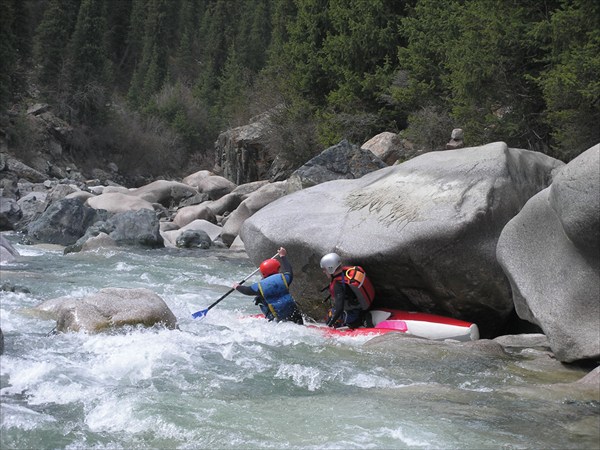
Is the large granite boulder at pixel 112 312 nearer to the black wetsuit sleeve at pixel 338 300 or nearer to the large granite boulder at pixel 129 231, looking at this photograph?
the black wetsuit sleeve at pixel 338 300

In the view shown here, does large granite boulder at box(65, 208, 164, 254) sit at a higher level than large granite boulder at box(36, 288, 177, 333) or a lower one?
lower

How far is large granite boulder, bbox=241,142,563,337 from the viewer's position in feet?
24.2

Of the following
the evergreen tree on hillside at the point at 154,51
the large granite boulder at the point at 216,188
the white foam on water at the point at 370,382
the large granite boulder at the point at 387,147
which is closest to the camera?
the white foam on water at the point at 370,382

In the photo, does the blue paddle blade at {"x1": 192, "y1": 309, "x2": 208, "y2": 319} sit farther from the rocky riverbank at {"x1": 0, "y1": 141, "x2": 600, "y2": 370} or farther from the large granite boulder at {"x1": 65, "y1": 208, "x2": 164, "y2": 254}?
the large granite boulder at {"x1": 65, "y1": 208, "x2": 164, "y2": 254}

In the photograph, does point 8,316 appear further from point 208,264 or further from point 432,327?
point 208,264

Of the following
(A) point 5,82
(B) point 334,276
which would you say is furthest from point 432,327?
(A) point 5,82

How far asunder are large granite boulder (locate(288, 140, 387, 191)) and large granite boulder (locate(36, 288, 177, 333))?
8228 millimetres

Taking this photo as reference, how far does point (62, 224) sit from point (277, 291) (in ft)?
31.3

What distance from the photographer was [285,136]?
80.9ft

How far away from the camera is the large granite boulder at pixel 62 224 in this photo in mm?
16078

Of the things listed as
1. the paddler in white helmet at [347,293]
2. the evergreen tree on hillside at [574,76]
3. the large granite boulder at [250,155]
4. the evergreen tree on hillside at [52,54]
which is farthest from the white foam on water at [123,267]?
the evergreen tree on hillside at [52,54]

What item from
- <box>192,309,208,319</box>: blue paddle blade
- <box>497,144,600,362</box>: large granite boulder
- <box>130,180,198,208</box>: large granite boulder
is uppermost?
<box>497,144,600,362</box>: large granite boulder

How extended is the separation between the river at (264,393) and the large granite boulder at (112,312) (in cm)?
15

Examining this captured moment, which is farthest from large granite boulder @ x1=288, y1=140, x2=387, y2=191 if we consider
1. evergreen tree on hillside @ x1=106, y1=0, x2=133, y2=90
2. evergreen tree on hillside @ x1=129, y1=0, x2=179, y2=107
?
evergreen tree on hillside @ x1=106, y1=0, x2=133, y2=90
